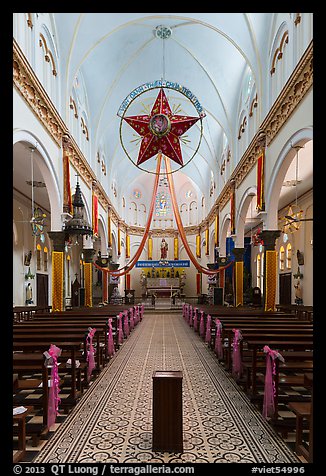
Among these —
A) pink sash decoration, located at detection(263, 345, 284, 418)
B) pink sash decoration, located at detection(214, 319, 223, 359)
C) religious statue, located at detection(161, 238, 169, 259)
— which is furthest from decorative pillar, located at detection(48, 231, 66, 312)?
religious statue, located at detection(161, 238, 169, 259)

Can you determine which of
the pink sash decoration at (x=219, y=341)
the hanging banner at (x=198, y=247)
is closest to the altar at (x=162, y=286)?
the hanging banner at (x=198, y=247)

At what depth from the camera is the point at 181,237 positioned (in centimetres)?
1670

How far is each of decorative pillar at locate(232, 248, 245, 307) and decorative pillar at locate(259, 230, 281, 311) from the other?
4.66 metres

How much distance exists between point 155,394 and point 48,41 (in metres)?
11.7

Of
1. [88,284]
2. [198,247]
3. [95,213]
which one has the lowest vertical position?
[88,284]

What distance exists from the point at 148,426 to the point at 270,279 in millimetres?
8590

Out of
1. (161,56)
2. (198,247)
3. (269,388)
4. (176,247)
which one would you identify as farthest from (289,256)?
(176,247)

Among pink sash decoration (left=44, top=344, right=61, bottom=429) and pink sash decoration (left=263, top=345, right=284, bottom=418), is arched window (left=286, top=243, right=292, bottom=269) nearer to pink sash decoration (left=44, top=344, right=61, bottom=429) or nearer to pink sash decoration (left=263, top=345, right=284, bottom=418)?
pink sash decoration (left=263, top=345, right=284, bottom=418)

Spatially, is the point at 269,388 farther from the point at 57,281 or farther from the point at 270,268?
the point at 57,281

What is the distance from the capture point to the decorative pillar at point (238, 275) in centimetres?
1745

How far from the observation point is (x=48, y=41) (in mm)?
12125

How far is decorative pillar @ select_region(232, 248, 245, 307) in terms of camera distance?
1745 cm

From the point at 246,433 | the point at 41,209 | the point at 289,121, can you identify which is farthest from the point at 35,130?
the point at 41,209
